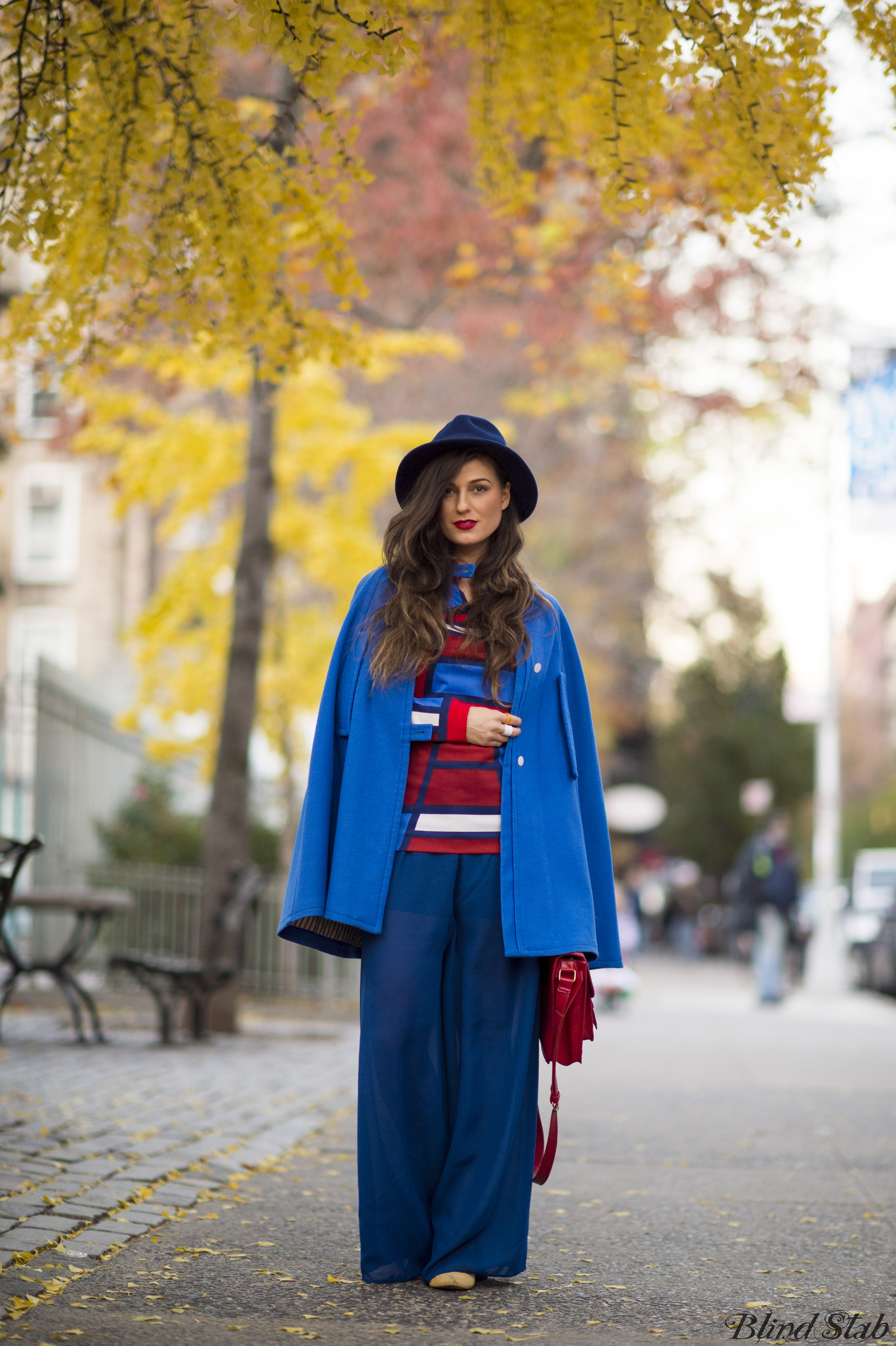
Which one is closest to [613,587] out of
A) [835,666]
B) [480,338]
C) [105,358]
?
[835,666]

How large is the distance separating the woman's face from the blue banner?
9793 mm

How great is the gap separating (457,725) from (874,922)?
749 inches

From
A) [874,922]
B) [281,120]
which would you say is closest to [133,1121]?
[281,120]

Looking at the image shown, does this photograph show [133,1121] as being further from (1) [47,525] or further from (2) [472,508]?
(1) [47,525]

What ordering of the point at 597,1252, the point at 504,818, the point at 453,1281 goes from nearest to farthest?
1. the point at 453,1281
2. the point at 504,818
3. the point at 597,1252

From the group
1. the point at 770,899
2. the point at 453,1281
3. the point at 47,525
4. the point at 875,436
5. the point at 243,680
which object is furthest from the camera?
the point at 47,525

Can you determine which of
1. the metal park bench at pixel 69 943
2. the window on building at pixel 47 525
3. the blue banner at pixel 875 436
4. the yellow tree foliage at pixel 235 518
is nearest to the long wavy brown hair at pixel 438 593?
the metal park bench at pixel 69 943

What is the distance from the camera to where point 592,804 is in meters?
3.87

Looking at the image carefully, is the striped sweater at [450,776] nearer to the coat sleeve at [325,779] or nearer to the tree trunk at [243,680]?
the coat sleeve at [325,779]

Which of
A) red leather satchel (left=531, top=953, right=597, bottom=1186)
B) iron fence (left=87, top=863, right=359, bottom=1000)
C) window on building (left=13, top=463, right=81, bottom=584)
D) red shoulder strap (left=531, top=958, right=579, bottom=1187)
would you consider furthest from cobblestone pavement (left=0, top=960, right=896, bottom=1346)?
window on building (left=13, top=463, right=81, bottom=584)

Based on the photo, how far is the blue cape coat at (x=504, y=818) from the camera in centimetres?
359

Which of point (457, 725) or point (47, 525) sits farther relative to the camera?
point (47, 525)

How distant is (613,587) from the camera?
2773 cm

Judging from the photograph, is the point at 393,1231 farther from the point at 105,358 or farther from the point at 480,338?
the point at 480,338
